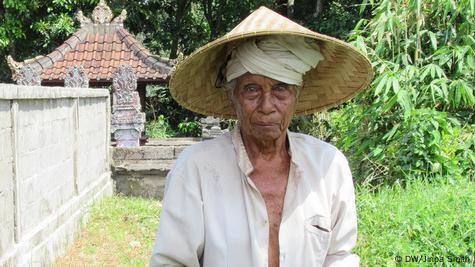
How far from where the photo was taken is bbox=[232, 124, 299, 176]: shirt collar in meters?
1.91

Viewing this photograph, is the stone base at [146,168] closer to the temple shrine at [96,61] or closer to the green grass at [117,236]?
the green grass at [117,236]

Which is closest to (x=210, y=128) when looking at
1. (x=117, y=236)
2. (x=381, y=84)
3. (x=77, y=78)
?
(x=77, y=78)

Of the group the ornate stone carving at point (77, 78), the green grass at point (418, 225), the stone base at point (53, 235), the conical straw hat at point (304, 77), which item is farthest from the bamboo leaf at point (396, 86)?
the ornate stone carving at point (77, 78)

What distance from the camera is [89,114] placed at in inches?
298

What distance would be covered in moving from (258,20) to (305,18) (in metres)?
13.2

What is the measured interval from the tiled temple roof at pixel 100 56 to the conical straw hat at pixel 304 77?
8.02 meters

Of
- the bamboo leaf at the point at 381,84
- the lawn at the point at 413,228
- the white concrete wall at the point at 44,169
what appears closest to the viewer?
the lawn at the point at 413,228

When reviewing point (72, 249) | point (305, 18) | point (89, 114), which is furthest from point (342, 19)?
point (72, 249)

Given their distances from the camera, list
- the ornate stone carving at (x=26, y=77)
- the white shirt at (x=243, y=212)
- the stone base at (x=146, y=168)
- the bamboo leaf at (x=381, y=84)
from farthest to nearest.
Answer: the ornate stone carving at (x=26, y=77) → the stone base at (x=146, y=168) → the bamboo leaf at (x=381, y=84) → the white shirt at (x=243, y=212)

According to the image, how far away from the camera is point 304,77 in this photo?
2.24 meters

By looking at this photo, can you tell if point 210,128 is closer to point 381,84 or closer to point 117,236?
point 117,236

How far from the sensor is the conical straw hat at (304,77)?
6.28 feet

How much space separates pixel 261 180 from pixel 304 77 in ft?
1.66

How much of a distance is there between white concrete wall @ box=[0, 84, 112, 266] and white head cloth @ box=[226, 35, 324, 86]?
8.88 ft
